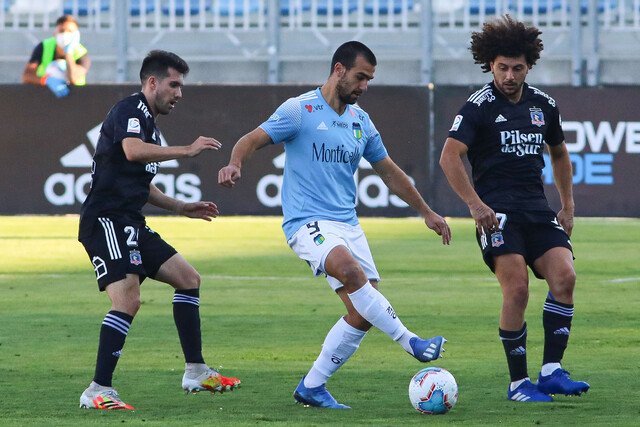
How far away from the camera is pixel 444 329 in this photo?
10.6 metres

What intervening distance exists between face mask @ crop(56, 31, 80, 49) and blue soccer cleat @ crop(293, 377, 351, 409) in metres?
16.2

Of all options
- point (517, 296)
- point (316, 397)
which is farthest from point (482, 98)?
point (316, 397)

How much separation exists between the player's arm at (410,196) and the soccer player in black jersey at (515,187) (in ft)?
0.67

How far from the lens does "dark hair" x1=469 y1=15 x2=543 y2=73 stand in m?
7.80

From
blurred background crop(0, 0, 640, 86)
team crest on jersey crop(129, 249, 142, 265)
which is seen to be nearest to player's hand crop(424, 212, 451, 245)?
team crest on jersey crop(129, 249, 142, 265)

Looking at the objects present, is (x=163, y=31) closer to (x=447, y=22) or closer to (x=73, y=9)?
(x=73, y=9)

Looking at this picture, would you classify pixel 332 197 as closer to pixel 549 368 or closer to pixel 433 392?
pixel 433 392

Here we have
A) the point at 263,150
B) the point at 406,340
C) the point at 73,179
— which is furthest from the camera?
the point at 73,179

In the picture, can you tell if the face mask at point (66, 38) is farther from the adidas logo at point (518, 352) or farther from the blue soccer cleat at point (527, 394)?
the blue soccer cleat at point (527, 394)

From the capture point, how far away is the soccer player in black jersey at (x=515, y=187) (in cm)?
771

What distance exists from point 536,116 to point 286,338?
9.86 ft

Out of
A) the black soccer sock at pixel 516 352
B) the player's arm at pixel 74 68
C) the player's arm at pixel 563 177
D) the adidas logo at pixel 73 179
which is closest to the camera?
the black soccer sock at pixel 516 352

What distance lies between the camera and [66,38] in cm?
2295

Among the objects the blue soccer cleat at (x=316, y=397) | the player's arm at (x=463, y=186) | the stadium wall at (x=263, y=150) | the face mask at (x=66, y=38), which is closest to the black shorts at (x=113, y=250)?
the blue soccer cleat at (x=316, y=397)
